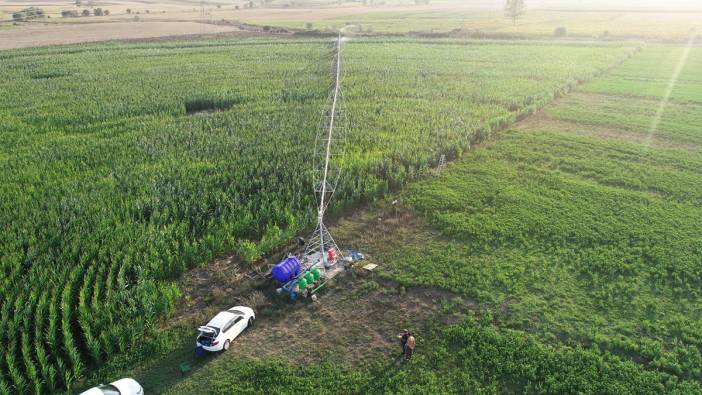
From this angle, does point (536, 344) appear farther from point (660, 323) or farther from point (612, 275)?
point (612, 275)

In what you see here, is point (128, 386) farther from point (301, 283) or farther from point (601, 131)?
point (601, 131)

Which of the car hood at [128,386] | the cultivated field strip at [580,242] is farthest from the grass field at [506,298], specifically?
the car hood at [128,386]

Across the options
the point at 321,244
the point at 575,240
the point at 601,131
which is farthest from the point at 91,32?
the point at 575,240

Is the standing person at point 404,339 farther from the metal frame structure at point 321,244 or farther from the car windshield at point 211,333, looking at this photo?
the car windshield at point 211,333

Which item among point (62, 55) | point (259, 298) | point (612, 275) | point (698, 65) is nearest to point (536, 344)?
point (612, 275)

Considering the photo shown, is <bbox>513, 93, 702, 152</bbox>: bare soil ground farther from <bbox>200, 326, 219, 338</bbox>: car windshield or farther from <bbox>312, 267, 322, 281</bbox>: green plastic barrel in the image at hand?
<bbox>200, 326, 219, 338</bbox>: car windshield

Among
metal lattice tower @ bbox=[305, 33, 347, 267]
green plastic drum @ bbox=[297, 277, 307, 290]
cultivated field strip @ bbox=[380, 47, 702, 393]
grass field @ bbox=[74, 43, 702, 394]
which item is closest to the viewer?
grass field @ bbox=[74, 43, 702, 394]

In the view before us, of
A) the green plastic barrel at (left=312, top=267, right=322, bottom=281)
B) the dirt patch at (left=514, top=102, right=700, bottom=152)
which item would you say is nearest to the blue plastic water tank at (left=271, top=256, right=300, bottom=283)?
the green plastic barrel at (left=312, top=267, right=322, bottom=281)
